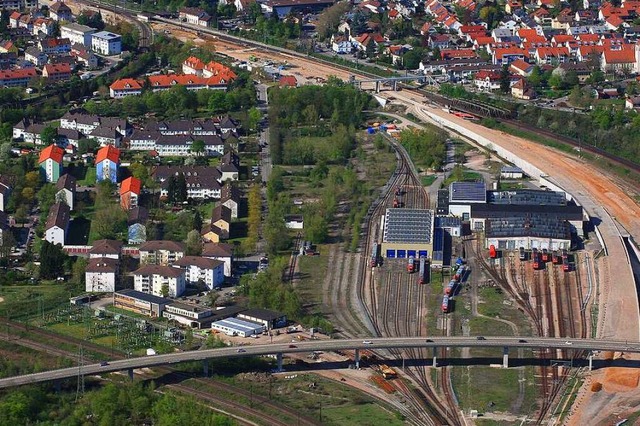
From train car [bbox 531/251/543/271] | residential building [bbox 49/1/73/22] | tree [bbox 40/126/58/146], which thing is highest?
residential building [bbox 49/1/73/22]

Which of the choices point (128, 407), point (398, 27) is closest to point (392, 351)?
point (128, 407)

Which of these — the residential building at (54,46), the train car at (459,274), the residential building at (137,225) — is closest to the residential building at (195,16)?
the residential building at (54,46)

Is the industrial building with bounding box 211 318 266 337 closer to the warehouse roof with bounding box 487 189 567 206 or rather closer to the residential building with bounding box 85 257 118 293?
the residential building with bounding box 85 257 118 293

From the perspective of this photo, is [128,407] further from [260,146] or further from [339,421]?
[260,146]

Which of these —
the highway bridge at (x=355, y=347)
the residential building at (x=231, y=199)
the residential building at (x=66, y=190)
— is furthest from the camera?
the residential building at (x=66, y=190)

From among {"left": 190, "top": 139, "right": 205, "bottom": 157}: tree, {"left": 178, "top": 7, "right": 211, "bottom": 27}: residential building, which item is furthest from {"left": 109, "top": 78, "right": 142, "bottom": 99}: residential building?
{"left": 178, "top": 7, "right": 211, "bottom": 27}: residential building

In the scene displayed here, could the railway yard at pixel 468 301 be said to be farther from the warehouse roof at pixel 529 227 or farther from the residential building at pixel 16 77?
the residential building at pixel 16 77

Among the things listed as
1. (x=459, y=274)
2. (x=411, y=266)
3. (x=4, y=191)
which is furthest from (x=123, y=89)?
(x=459, y=274)
